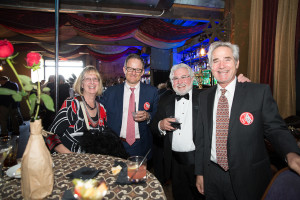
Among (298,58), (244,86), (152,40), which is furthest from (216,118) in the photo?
(152,40)

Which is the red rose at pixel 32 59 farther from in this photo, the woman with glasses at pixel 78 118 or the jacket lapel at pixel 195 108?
the jacket lapel at pixel 195 108

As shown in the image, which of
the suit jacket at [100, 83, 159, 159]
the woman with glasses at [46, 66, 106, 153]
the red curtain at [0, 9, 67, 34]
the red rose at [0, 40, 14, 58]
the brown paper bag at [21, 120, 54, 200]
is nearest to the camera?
the red rose at [0, 40, 14, 58]

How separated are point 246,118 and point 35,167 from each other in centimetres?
143

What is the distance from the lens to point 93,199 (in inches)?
26.0

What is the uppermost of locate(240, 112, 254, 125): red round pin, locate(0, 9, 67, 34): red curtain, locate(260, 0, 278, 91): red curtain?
locate(0, 9, 67, 34): red curtain

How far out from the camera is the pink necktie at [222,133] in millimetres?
1503

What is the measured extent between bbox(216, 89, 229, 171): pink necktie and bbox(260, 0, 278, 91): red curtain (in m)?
2.06

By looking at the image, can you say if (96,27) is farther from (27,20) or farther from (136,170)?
(136,170)

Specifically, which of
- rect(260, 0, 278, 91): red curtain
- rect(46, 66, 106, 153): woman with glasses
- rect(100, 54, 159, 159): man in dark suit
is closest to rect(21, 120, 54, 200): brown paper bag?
rect(46, 66, 106, 153): woman with glasses

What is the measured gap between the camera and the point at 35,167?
3.02ft

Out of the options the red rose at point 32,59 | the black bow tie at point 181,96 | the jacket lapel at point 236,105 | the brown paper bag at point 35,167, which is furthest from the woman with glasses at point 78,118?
the jacket lapel at point 236,105

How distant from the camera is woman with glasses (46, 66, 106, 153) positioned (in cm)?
180

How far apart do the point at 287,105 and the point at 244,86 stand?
6.46 feet

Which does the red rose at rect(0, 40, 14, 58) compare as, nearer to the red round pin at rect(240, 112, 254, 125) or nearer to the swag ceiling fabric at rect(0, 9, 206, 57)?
the red round pin at rect(240, 112, 254, 125)
